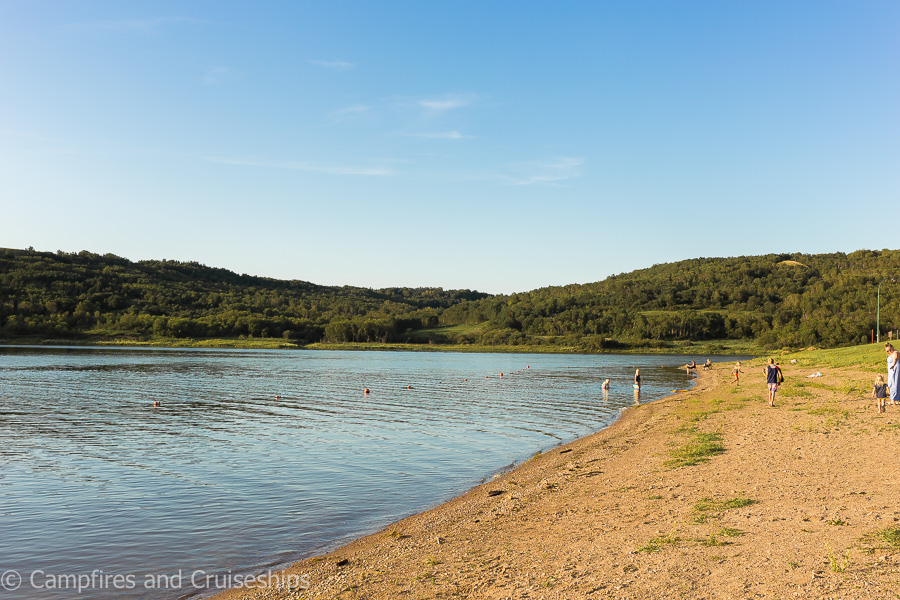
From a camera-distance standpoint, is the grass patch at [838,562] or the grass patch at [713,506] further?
the grass patch at [713,506]

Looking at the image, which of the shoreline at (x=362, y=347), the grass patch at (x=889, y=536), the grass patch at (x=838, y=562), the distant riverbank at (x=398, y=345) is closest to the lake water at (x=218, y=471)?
the grass patch at (x=838, y=562)

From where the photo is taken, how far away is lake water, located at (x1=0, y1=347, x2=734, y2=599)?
37.4 ft

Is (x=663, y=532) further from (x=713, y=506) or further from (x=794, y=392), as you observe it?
(x=794, y=392)

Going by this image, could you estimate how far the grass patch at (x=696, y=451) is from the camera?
1642 cm

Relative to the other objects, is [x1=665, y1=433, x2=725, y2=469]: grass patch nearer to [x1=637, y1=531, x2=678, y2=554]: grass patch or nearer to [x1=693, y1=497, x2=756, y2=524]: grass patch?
[x1=693, y1=497, x2=756, y2=524]: grass patch

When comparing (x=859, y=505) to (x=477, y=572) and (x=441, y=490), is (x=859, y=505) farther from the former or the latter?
(x=441, y=490)

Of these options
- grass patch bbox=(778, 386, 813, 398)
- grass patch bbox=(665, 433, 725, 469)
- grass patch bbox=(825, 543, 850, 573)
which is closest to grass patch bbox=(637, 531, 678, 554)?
grass patch bbox=(825, 543, 850, 573)

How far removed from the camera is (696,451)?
17609 millimetres

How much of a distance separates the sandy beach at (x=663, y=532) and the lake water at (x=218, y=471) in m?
1.91

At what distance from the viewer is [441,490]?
1675cm

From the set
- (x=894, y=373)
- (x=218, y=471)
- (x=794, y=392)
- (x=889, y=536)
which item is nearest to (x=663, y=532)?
(x=889, y=536)

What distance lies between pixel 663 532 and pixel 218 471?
14.5 meters

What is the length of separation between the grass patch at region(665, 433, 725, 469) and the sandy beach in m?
0.07

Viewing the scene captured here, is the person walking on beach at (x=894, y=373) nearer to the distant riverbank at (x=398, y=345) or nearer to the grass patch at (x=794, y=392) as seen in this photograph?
the grass patch at (x=794, y=392)
